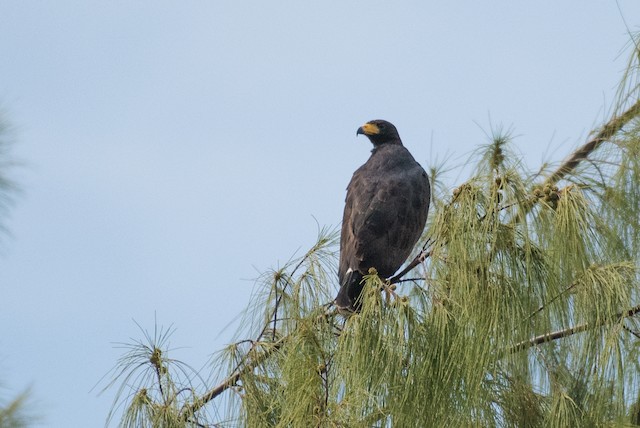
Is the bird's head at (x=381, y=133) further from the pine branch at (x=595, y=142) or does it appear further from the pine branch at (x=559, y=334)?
the pine branch at (x=559, y=334)

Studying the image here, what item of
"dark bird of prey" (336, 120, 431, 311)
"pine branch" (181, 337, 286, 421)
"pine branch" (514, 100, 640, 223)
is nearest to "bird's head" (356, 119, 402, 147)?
"dark bird of prey" (336, 120, 431, 311)

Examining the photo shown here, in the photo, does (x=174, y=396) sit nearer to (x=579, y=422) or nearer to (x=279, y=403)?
(x=279, y=403)

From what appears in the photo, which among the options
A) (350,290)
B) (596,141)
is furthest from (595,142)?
(350,290)

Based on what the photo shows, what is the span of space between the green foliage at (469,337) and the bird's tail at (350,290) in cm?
12

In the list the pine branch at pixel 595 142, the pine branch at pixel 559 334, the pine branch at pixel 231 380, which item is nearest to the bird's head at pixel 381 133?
the pine branch at pixel 595 142

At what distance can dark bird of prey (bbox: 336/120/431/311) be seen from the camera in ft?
16.4

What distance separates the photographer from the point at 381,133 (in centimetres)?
629

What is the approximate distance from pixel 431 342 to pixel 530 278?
57cm

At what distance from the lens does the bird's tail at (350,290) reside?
170 inches

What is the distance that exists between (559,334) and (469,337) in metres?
0.80

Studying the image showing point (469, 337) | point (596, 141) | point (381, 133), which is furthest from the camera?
point (381, 133)

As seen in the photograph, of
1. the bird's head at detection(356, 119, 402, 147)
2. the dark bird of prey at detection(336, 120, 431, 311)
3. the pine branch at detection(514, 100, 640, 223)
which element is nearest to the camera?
the pine branch at detection(514, 100, 640, 223)

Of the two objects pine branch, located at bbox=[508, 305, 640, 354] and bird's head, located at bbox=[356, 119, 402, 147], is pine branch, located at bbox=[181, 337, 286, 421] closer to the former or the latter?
pine branch, located at bbox=[508, 305, 640, 354]

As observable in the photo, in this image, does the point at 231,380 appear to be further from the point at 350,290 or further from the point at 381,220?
the point at 381,220
